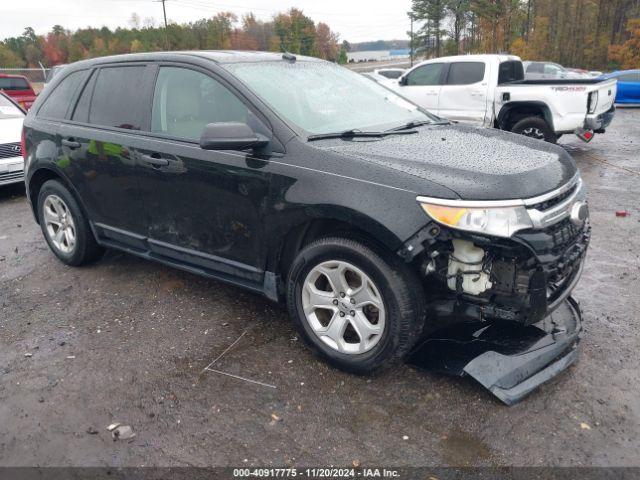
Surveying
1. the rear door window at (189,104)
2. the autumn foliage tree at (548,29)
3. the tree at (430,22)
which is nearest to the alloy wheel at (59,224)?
the rear door window at (189,104)

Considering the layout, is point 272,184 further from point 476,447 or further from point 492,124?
point 492,124

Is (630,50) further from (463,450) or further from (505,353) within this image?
(463,450)

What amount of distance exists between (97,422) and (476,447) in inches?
77.1

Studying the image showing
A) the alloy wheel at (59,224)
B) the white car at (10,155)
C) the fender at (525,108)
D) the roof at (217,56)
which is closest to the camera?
the roof at (217,56)

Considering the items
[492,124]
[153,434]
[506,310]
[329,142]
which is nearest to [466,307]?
[506,310]

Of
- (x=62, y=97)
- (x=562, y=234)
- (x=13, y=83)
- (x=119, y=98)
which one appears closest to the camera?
(x=562, y=234)

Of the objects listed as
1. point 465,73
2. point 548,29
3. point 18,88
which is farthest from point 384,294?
point 548,29

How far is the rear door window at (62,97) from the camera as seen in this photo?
4645 millimetres

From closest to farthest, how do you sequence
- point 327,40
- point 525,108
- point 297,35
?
point 525,108 < point 297,35 < point 327,40

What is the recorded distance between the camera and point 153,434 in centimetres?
275

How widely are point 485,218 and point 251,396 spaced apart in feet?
5.27

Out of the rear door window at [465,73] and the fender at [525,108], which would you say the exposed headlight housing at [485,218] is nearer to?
the fender at [525,108]

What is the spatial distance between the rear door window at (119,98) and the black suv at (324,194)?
0.02m

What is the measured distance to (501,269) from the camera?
2.69m
